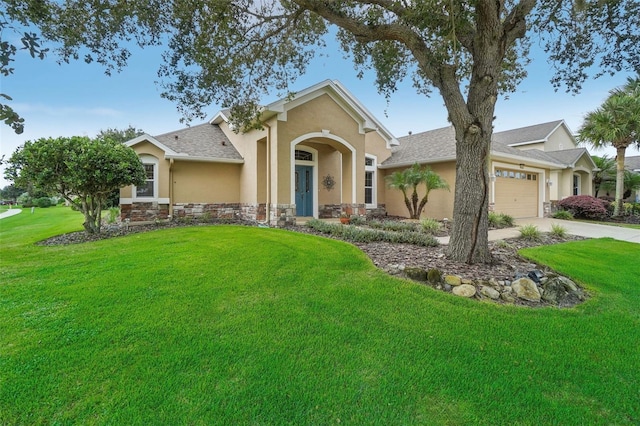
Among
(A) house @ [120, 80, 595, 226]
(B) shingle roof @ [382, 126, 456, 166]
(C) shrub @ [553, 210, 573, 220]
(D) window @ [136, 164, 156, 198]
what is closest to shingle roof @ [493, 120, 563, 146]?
(A) house @ [120, 80, 595, 226]

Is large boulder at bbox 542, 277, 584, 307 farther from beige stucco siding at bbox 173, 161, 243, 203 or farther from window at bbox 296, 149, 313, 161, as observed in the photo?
beige stucco siding at bbox 173, 161, 243, 203

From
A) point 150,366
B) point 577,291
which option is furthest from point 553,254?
point 150,366

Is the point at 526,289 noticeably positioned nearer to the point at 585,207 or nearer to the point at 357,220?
the point at 357,220

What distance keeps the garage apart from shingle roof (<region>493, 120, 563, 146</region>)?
6.02 meters

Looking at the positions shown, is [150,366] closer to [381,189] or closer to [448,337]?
[448,337]

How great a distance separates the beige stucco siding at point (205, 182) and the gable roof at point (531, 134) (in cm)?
1925

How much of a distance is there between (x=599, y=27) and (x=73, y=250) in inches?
564

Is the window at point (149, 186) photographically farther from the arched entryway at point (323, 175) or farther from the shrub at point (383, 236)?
the shrub at point (383, 236)

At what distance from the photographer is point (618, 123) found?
16234mm

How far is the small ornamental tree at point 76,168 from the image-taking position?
28.9ft

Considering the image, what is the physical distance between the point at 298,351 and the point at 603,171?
2874 centimetres

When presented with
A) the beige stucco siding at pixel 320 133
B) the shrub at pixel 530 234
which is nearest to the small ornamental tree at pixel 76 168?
the beige stucco siding at pixel 320 133

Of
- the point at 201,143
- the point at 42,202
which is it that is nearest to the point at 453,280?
the point at 201,143

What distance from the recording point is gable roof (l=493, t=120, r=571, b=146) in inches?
912
